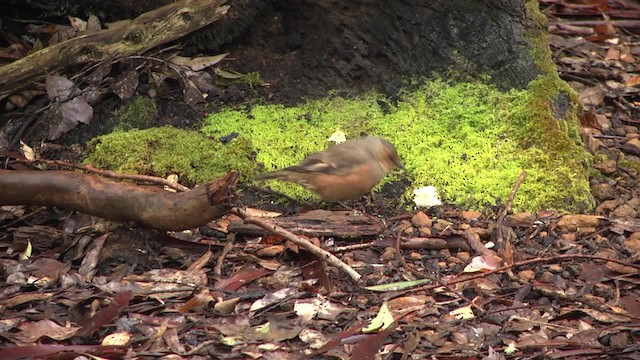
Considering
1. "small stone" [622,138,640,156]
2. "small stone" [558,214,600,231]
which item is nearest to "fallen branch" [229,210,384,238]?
"small stone" [558,214,600,231]

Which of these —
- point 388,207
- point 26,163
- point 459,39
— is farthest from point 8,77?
point 459,39

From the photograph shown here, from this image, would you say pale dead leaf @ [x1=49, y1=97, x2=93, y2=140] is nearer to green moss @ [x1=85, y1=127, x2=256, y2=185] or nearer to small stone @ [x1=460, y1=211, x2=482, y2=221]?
green moss @ [x1=85, y1=127, x2=256, y2=185]

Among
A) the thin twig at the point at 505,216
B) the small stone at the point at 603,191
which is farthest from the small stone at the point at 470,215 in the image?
the small stone at the point at 603,191

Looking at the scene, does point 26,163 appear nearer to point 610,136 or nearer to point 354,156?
point 354,156

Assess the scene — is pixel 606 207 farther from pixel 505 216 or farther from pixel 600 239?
pixel 505 216

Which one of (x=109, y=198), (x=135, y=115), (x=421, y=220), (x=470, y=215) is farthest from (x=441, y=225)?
(x=135, y=115)
